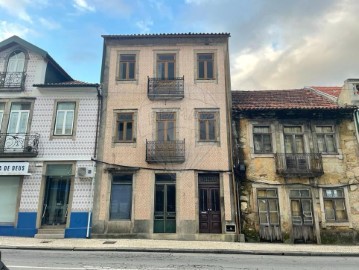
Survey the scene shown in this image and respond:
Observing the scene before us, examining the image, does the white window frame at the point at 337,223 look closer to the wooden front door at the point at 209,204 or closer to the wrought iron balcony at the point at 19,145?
the wooden front door at the point at 209,204

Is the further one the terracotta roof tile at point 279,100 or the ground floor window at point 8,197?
the terracotta roof tile at point 279,100

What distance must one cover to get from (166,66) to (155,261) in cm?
1114

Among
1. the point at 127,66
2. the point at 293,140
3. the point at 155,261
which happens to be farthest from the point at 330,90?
the point at 155,261

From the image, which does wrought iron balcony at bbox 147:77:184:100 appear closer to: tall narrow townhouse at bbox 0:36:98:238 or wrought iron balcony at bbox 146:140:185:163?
wrought iron balcony at bbox 146:140:185:163

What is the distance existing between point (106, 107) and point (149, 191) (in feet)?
17.4

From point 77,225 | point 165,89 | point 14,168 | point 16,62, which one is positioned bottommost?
point 77,225

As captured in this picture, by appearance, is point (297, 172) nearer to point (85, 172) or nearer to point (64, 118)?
point (85, 172)

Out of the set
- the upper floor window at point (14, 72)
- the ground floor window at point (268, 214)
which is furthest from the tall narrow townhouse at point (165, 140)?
the upper floor window at point (14, 72)

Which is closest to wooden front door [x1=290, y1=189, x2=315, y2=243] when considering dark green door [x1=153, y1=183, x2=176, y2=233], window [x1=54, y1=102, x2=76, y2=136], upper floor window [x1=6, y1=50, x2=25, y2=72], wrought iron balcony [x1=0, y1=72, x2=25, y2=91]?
dark green door [x1=153, y1=183, x2=176, y2=233]

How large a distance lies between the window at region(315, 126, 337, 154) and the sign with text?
15553 mm

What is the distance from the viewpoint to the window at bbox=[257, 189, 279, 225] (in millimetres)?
14234

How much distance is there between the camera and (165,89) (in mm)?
15891

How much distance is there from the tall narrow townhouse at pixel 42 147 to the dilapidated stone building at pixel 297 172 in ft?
27.2

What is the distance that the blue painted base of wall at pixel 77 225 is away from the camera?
1393 cm
